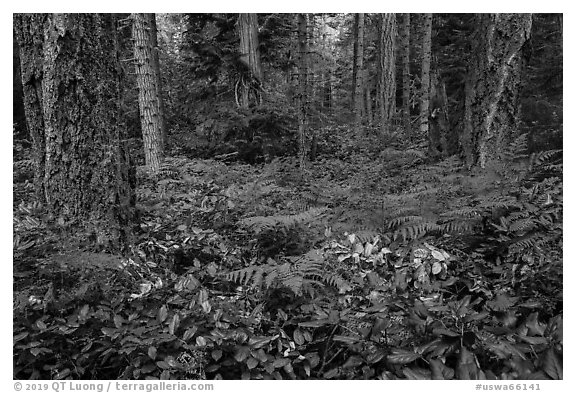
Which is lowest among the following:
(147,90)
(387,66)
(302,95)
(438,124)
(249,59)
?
(438,124)

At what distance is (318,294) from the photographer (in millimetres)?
2822

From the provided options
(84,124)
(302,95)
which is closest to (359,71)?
(302,95)

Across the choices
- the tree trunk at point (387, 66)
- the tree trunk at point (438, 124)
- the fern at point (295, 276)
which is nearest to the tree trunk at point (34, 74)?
the fern at point (295, 276)

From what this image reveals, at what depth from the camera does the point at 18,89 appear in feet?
29.2

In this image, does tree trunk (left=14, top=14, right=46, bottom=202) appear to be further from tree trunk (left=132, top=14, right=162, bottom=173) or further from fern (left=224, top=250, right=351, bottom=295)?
tree trunk (left=132, top=14, right=162, bottom=173)

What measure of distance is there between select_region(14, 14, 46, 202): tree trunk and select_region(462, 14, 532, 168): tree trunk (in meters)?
3.94

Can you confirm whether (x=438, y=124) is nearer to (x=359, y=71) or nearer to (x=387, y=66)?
(x=387, y=66)

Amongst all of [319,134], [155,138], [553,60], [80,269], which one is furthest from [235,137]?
[553,60]

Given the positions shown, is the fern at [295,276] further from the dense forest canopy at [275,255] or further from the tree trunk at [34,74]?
the tree trunk at [34,74]

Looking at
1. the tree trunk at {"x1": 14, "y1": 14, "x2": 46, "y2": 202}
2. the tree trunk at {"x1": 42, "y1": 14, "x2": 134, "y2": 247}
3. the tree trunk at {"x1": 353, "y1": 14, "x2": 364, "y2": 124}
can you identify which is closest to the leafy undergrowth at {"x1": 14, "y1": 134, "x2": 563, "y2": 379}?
the tree trunk at {"x1": 42, "y1": 14, "x2": 134, "y2": 247}

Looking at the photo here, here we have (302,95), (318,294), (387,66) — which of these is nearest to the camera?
(318,294)

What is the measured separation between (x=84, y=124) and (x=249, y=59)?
560 cm

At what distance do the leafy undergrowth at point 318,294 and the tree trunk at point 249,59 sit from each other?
4.53 metres

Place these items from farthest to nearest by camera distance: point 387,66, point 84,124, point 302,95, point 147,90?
point 387,66
point 147,90
point 302,95
point 84,124
